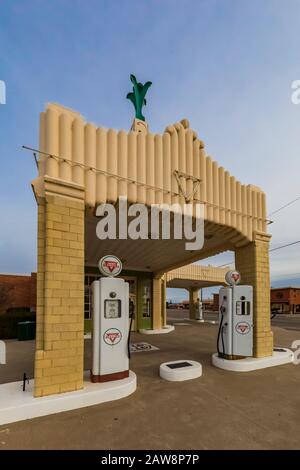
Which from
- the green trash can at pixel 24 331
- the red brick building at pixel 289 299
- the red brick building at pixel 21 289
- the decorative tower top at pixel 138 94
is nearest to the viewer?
the decorative tower top at pixel 138 94

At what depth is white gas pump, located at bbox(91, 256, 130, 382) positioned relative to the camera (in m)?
5.01

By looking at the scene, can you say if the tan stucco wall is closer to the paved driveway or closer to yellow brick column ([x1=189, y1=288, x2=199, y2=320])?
yellow brick column ([x1=189, y1=288, x2=199, y2=320])

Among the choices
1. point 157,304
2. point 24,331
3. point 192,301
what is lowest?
point 192,301

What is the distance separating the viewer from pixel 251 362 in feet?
21.7

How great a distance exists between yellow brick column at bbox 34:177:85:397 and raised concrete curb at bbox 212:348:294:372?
364cm

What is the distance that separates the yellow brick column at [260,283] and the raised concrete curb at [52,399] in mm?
3826

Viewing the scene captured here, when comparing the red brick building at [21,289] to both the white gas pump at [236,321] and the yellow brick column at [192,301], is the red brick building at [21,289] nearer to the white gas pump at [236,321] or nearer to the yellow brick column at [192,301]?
the yellow brick column at [192,301]

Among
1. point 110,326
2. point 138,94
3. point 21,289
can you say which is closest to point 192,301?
point 21,289

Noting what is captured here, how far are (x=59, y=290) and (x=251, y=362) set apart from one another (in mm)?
4922

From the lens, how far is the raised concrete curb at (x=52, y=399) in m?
3.96

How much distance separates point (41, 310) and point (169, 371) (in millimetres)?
2997

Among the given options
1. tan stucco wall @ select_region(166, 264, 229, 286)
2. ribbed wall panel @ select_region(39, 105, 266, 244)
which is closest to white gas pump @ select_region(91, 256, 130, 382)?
ribbed wall panel @ select_region(39, 105, 266, 244)

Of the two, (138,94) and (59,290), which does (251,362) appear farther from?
(138,94)

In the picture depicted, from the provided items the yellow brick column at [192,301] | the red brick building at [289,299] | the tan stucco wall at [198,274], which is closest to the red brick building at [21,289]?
the tan stucco wall at [198,274]
